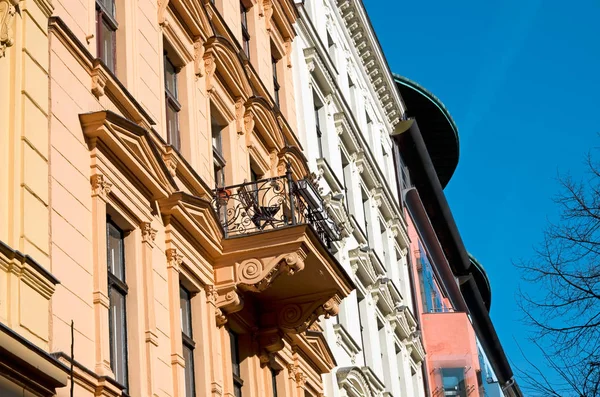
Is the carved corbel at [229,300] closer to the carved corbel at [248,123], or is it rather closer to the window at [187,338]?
the window at [187,338]

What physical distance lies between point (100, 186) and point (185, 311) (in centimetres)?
340

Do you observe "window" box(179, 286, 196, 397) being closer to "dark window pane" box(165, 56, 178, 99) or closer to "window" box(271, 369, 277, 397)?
"dark window pane" box(165, 56, 178, 99)

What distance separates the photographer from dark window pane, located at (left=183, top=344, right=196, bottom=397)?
16.4m

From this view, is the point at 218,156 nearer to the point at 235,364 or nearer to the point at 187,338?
the point at 235,364

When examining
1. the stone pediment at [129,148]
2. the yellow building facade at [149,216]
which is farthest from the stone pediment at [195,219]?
the stone pediment at [129,148]

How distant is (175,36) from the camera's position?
1880cm

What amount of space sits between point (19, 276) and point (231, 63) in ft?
32.8

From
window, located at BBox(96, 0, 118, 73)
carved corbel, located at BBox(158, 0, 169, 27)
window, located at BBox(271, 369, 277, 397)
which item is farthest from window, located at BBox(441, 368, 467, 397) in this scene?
window, located at BBox(96, 0, 118, 73)

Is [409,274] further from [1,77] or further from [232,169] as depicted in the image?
[1,77]

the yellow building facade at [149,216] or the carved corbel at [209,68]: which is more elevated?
the carved corbel at [209,68]

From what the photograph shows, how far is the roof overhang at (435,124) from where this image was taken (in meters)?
55.7

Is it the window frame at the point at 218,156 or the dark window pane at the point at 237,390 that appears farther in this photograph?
the window frame at the point at 218,156

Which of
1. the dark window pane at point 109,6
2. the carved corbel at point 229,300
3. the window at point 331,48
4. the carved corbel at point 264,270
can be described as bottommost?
the carved corbel at point 229,300

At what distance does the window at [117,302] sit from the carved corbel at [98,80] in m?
1.58
